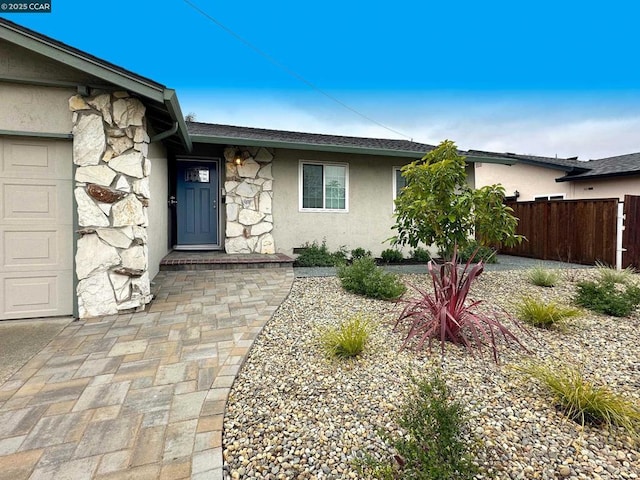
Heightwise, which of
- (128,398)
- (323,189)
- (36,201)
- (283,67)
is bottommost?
(128,398)

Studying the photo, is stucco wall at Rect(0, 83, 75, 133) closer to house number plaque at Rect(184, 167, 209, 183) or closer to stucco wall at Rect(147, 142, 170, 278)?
stucco wall at Rect(147, 142, 170, 278)

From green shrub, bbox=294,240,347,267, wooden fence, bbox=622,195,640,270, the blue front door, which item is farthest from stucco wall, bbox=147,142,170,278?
wooden fence, bbox=622,195,640,270

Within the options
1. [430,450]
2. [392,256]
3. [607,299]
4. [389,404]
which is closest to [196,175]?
[392,256]

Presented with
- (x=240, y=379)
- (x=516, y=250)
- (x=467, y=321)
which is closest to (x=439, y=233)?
(x=467, y=321)

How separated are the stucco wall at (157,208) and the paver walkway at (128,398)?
159 centimetres

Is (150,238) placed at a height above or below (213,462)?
above

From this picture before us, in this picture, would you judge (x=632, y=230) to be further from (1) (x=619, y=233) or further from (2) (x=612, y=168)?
(2) (x=612, y=168)

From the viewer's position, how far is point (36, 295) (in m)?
3.37

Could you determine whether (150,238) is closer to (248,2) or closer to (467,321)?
(467,321)

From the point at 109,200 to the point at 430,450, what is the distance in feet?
12.5

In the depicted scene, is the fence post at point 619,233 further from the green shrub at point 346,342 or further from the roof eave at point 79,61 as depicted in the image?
the roof eave at point 79,61

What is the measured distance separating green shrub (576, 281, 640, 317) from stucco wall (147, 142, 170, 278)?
233 inches

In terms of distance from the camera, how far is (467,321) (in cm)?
272

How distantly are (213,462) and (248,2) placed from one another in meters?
9.92
